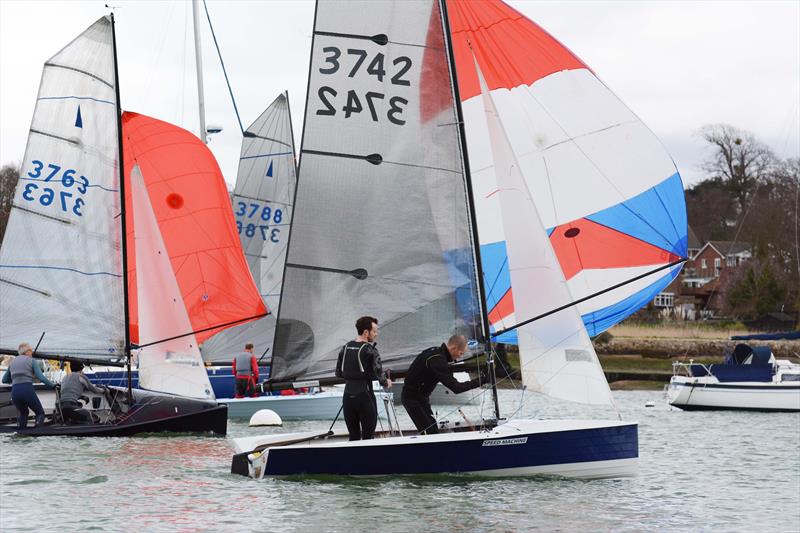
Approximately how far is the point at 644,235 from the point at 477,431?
3.58 meters

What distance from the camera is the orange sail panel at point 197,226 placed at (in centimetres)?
2467

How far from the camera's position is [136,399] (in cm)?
2005

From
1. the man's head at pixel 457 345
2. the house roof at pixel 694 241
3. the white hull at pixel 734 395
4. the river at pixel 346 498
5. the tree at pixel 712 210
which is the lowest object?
the river at pixel 346 498

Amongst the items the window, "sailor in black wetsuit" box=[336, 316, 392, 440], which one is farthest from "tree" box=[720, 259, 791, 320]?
"sailor in black wetsuit" box=[336, 316, 392, 440]

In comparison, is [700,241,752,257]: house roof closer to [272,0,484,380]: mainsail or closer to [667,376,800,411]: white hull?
[667,376,800,411]: white hull

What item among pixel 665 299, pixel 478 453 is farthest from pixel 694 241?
pixel 478 453

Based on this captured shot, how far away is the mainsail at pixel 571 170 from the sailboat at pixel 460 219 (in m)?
0.02

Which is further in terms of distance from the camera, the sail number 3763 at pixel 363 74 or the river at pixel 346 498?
the sail number 3763 at pixel 363 74

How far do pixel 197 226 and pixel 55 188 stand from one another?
167 inches

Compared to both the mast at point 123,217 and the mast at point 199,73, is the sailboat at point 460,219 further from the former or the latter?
the mast at point 199,73

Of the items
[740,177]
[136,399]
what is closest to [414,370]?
[136,399]

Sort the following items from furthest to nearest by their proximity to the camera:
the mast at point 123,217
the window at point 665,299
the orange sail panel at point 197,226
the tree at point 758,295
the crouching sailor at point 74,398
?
the window at point 665,299 < the tree at point 758,295 < the orange sail panel at point 197,226 < the mast at point 123,217 < the crouching sailor at point 74,398

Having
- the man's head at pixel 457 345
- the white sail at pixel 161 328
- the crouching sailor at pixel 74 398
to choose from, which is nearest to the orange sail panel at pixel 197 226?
the white sail at pixel 161 328

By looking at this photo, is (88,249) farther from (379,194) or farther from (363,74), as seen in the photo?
(363,74)
